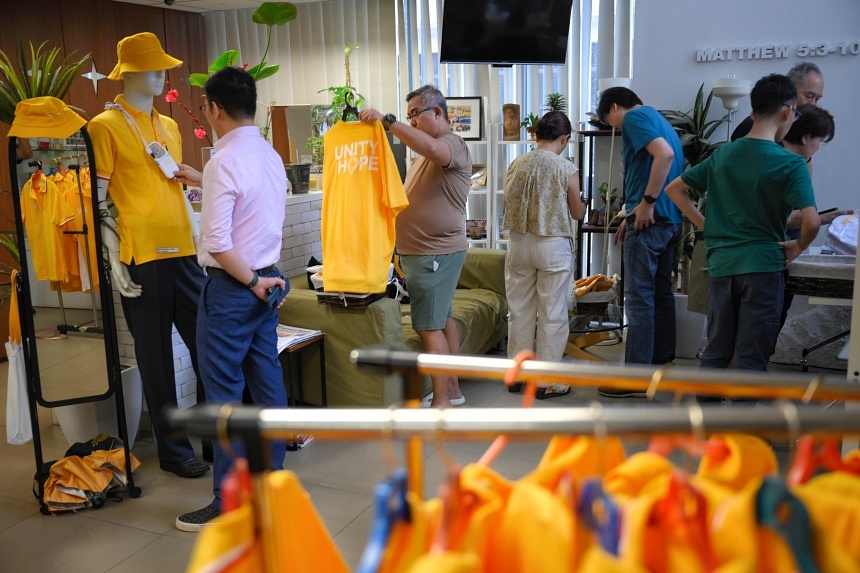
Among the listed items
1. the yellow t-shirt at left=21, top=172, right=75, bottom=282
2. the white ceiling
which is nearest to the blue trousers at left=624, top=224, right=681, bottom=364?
the yellow t-shirt at left=21, top=172, right=75, bottom=282

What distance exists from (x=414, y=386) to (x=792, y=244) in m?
2.53

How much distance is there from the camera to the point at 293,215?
4547mm

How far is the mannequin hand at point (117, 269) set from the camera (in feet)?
10.4

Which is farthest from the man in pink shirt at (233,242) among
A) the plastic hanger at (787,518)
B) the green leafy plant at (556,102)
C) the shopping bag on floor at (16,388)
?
the green leafy plant at (556,102)

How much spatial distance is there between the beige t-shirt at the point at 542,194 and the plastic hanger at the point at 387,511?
3.20 m

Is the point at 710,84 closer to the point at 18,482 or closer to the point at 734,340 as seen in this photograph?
the point at 734,340

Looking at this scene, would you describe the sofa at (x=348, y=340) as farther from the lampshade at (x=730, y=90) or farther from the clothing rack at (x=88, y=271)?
the lampshade at (x=730, y=90)

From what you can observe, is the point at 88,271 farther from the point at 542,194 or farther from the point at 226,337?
the point at 542,194

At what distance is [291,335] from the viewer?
3869mm

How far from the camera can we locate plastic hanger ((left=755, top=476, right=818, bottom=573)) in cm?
81

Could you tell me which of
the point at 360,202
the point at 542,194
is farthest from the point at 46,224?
the point at 542,194

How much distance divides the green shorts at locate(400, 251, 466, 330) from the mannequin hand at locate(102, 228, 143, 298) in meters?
1.24

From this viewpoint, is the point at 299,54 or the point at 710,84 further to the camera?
the point at 299,54

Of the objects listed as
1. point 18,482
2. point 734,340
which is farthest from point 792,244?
point 18,482
